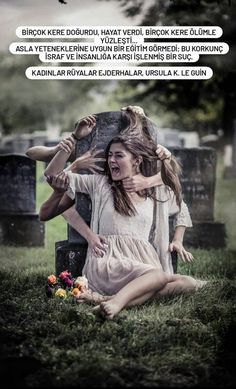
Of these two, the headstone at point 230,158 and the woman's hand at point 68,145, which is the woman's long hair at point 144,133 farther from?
the headstone at point 230,158

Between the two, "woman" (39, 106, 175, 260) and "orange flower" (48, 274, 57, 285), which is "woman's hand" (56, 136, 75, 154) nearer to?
"woman" (39, 106, 175, 260)

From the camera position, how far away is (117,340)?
13.8ft

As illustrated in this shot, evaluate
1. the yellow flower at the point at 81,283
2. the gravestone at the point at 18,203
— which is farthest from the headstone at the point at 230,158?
the yellow flower at the point at 81,283

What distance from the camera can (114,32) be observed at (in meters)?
5.53

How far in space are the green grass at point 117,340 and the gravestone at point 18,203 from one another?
96 centimetres

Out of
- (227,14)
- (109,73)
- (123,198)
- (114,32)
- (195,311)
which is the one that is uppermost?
(227,14)

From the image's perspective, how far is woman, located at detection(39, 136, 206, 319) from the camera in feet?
16.2

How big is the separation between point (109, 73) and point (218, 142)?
5.80 metres

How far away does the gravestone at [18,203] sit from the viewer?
20.7 ft

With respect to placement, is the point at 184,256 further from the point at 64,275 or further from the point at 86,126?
the point at 86,126

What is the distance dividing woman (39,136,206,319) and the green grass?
0.26 metres

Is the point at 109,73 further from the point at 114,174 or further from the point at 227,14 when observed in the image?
the point at 227,14

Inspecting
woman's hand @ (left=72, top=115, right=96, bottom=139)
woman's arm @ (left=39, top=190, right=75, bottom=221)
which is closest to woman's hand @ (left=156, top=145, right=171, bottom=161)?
woman's hand @ (left=72, top=115, right=96, bottom=139)

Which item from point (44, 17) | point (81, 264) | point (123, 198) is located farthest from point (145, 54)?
point (81, 264)
